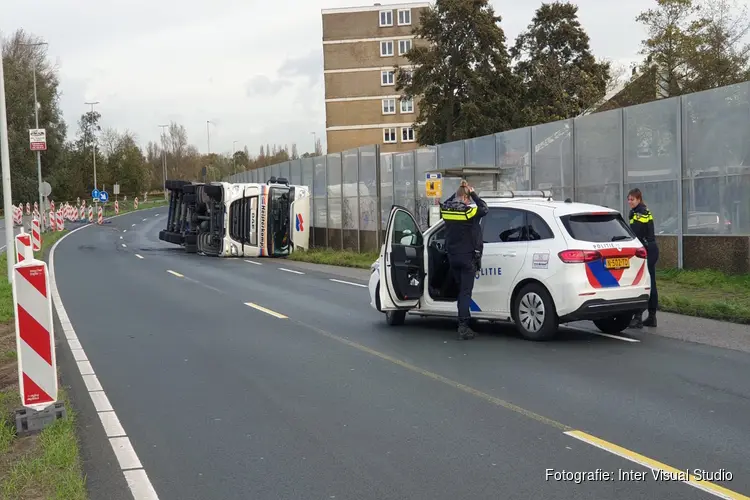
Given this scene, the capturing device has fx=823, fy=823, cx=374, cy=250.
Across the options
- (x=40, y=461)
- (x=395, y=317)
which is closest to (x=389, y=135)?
(x=395, y=317)

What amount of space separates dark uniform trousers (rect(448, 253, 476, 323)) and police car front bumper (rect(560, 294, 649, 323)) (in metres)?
1.14

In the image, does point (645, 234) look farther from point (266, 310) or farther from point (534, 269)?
point (266, 310)

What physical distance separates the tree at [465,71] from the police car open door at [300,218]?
660 inches

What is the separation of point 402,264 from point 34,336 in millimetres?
5509

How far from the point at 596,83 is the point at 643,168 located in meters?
35.4

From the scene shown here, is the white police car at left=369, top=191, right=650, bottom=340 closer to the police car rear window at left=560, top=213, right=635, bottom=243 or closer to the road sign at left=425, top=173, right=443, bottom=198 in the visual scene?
the police car rear window at left=560, top=213, right=635, bottom=243

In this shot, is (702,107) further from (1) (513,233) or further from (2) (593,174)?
(1) (513,233)

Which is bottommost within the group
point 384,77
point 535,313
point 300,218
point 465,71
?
point 535,313

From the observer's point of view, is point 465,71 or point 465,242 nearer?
point 465,242

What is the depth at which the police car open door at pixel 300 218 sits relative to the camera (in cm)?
3103

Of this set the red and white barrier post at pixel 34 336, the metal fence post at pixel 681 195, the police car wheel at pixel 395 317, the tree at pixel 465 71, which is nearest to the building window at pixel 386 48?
the tree at pixel 465 71

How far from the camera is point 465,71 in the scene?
46625mm

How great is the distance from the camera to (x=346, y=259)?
87.6 ft

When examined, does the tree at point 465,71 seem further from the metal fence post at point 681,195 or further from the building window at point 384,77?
the building window at point 384,77
